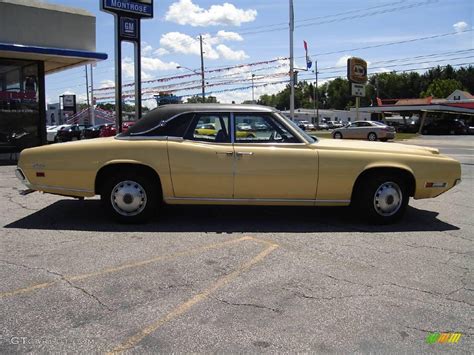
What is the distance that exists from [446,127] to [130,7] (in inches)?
1632

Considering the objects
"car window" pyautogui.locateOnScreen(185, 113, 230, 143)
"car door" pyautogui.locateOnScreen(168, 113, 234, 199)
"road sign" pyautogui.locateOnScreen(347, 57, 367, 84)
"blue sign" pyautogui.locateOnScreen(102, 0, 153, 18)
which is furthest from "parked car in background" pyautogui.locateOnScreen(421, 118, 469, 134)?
"car door" pyautogui.locateOnScreen(168, 113, 234, 199)

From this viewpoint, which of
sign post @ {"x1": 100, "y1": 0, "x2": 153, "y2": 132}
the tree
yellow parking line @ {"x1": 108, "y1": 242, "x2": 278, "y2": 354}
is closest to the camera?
yellow parking line @ {"x1": 108, "y1": 242, "x2": 278, "y2": 354}

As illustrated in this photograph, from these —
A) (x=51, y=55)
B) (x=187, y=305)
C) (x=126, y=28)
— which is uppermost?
(x=126, y=28)

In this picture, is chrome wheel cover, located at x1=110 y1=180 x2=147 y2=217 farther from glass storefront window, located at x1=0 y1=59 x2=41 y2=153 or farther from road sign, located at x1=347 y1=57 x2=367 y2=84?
road sign, located at x1=347 y1=57 x2=367 y2=84

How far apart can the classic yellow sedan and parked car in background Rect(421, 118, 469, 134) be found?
4589cm

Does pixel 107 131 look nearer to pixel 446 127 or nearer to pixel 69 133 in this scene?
pixel 69 133

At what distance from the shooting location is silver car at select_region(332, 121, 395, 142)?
31938mm

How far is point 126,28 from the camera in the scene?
14633 mm

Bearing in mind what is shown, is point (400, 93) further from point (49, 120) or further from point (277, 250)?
point (277, 250)

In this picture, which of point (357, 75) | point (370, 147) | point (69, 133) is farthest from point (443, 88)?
point (370, 147)

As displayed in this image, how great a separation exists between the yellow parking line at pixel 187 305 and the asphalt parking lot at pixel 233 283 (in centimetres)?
1

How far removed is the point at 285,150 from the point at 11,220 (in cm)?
376

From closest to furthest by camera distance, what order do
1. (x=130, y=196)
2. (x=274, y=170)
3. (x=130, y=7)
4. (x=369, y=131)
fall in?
(x=274, y=170) → (x=130, y=196) → (x=130, y=7) → (x=369, y=131)

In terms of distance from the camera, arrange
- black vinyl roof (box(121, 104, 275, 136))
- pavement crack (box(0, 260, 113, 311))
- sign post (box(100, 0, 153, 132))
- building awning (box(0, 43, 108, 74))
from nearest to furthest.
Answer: pavement crack (box(0, 260, 113, 311)) < black vinyl roof (box(121, 104, 275, 136)) < building awning (box(0, 43, 108, 74)) < sign post (box(100, 0, 153, 132))
